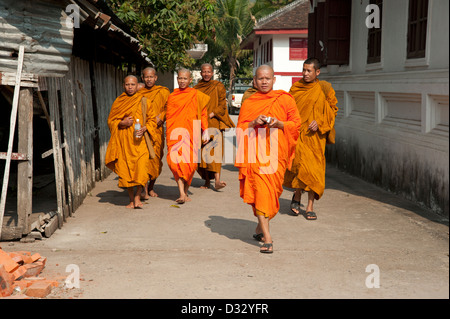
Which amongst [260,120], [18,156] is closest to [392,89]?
[260,120]

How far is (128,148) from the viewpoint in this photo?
8875 mm

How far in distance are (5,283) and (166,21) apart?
1137 cm

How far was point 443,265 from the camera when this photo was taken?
6004 mm

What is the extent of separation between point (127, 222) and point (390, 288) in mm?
3839

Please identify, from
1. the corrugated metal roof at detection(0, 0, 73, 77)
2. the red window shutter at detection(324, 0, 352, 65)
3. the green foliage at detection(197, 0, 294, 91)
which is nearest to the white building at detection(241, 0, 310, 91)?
the green foliage at detection(197, 0, 294, 91)

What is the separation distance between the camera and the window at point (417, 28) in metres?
9.11

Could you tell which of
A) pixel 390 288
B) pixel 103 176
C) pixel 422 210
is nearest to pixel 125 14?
pixel 103 176

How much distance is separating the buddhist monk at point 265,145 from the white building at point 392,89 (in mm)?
2273

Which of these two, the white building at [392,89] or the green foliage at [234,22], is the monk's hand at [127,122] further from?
the green foliage at [234,22]

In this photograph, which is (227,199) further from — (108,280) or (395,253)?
(108,280)

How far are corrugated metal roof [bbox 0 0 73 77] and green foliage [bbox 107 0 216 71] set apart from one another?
8300 mm

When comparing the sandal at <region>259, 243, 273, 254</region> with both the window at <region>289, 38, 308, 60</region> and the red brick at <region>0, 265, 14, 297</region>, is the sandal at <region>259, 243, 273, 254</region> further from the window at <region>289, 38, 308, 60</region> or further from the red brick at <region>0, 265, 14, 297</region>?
the window at <region>289, 38, 308, 60</region>

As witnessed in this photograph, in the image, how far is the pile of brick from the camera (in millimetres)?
4992

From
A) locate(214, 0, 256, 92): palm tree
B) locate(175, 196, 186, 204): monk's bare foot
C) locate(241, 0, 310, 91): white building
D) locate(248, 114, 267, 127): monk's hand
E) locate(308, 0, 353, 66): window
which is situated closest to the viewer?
locate(248, 114, 267, 127): monk's hand
